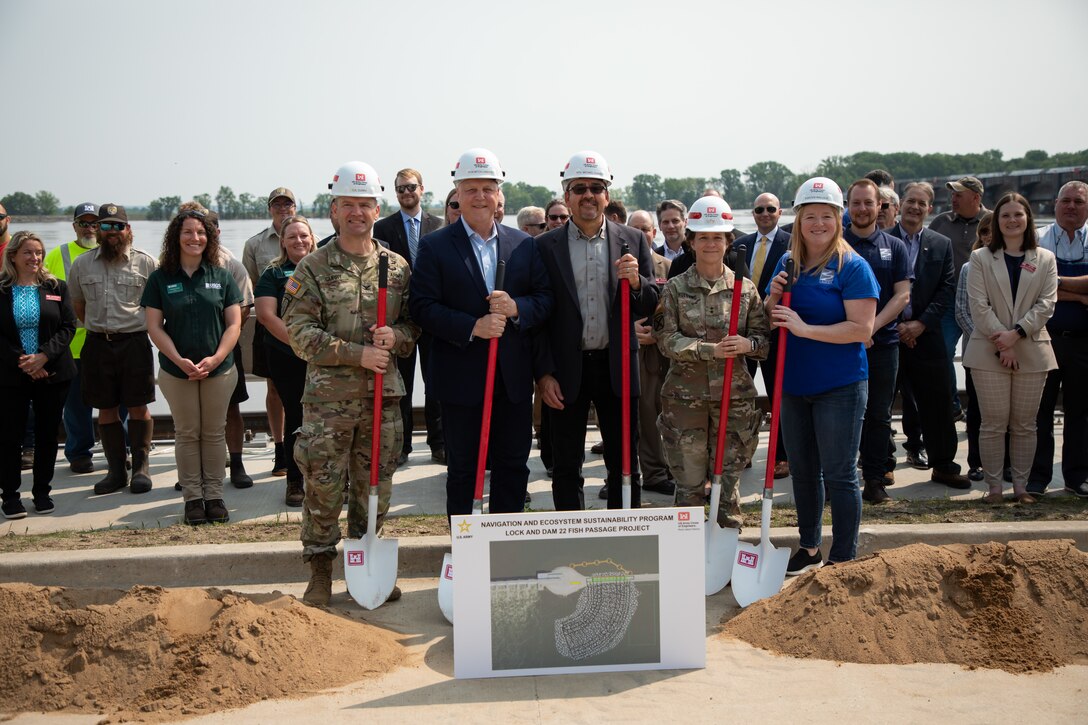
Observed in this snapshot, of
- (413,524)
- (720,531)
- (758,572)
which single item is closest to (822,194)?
(720,531)

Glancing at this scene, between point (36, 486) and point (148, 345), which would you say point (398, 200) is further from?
point (36, 486)

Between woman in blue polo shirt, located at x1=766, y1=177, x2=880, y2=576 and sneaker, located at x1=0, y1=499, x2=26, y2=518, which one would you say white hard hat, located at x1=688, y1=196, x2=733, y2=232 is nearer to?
woman in blue polo shirt, located at x1=766, y1=177, x2=880, y2=576

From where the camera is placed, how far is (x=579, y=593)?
14.1 feet

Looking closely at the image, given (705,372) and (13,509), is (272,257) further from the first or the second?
(705,372)

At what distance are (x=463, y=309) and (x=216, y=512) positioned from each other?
7.91 ft

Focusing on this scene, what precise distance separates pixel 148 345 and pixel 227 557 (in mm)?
2337

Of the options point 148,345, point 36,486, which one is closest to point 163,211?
point 148,345

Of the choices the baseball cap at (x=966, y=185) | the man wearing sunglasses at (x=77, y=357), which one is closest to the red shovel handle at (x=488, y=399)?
the man wearing sunglasses at (x=77, y=357)

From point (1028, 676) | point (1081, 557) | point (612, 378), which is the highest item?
point (612, 378)

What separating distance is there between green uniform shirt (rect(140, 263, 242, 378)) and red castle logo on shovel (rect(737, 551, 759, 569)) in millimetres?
3579

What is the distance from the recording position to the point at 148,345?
23.8ft

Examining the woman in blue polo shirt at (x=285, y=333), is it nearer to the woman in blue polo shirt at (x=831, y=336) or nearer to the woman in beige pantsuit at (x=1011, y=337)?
the woman in blue polo shirt at (x=831, y=336)

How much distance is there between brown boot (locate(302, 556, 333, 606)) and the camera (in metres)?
5.12

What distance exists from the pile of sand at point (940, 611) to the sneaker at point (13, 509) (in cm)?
473
